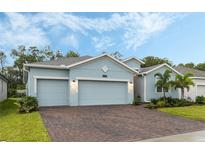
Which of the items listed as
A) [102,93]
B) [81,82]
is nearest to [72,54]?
[102,93]

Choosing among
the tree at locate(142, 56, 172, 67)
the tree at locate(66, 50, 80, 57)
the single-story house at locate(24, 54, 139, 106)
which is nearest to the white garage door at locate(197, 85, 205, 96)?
the single-story house at locate(24, 54, 139, 106)

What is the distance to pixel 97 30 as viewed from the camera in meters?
33.3

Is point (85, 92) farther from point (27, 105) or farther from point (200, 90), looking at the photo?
point (200, 90)

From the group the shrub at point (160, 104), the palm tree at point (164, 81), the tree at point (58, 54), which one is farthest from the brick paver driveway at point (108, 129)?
the tree at point (58, 54)

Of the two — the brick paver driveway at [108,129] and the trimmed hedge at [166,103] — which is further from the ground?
the trimmed hedge at [166,103]

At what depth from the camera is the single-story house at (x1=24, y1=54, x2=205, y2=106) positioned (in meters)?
17.3

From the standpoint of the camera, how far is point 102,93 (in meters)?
19.5

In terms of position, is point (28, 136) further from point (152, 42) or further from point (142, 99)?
point (152, 42)

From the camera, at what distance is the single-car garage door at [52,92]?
678 inches

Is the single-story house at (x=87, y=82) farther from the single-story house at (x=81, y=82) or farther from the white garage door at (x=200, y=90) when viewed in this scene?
the white garage door at (x=200, y=90)

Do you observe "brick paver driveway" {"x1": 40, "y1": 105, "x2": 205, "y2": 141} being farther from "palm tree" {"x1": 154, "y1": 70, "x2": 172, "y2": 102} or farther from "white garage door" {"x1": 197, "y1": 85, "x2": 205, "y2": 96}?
"white garage door" {"x1": 197, "y1": 85, "x2": 205, "y2": 96}

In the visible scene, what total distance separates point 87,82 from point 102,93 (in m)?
1.67
